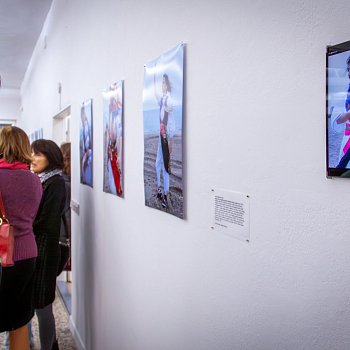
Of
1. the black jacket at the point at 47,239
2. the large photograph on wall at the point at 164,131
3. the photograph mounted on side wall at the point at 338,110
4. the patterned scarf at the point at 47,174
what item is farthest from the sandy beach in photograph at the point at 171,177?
the patterned scarf at the point at 47,174

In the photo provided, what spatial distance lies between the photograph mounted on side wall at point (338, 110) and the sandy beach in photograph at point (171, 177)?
706 millimetres

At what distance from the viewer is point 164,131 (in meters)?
1.60

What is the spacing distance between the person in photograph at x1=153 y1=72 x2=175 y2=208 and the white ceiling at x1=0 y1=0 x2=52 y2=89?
3734 mm

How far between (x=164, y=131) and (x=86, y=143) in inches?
62.8

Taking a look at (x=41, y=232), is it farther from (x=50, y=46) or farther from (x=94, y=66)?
(x=50, y=46)

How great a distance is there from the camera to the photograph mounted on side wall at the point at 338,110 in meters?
0.79

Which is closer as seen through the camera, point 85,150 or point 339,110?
point 339,110

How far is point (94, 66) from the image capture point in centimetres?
279

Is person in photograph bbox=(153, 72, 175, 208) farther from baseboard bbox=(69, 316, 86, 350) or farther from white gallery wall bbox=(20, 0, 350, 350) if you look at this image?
baseboard bbox=(69, 316, 86, 350)

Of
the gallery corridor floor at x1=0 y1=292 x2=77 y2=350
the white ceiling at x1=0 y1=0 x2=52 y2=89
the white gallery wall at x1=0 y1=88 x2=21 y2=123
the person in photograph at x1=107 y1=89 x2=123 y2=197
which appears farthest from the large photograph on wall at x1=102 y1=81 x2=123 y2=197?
the white gallery wall at x1=0 y1=88 x2=21 y2=123

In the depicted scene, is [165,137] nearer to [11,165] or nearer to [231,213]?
[231,213]

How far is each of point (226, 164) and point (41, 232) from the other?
182 centimetres

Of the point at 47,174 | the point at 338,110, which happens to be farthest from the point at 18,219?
the point at 338,110

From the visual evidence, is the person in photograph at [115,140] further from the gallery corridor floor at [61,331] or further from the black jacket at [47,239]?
the gallery corridor floor at [61,331]
